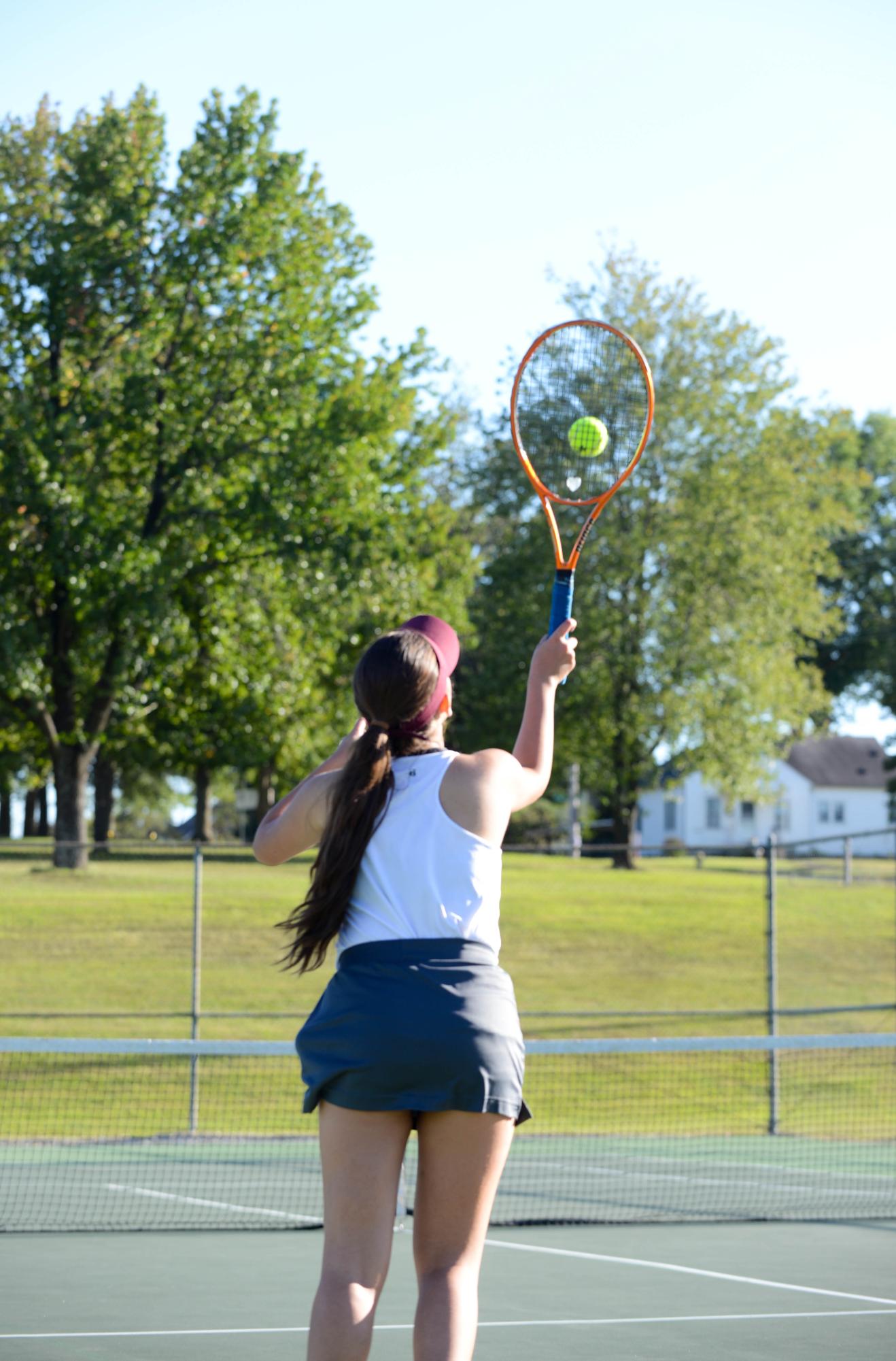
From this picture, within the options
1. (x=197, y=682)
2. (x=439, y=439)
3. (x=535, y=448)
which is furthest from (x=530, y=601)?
(x=535, y=448)

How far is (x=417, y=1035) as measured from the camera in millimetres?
3191

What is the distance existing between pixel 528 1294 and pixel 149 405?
1976 centimetres

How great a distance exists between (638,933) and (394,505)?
8520 mm

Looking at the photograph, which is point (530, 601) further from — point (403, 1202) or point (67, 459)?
point (403, 1202)

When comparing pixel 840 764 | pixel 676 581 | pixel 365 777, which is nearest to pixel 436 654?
pixel 365 777

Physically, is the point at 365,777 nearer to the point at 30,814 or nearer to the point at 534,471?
the point at 534,471

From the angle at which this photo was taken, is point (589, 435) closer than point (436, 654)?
No

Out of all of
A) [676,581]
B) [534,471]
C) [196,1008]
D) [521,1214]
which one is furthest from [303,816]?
[676,581]

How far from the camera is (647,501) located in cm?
3706

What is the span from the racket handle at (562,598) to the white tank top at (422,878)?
66 cm

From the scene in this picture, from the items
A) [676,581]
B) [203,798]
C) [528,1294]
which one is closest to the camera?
[528,1294]

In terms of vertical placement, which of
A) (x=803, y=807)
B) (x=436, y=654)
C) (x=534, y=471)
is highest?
(x=534, y=471)

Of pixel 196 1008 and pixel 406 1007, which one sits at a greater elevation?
pixel 406 1007

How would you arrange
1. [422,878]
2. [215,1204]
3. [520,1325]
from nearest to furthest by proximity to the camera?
1. [422,878]
2. [520,1325]
3. [215,1204]
